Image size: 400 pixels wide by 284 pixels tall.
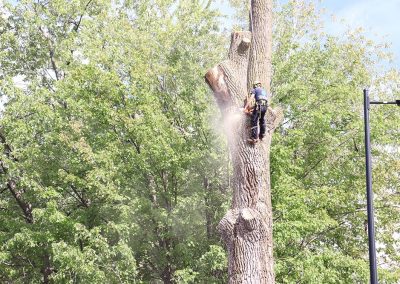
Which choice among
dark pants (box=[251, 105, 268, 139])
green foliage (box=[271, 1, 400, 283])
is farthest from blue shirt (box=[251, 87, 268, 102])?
green foliage (box=[271, 1, 400, 283])

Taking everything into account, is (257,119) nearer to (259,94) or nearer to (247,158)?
(259,94)

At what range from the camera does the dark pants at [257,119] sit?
8.02 m

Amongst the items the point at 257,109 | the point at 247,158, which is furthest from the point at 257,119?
the point at 247,158

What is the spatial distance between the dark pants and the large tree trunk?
0.12 metres

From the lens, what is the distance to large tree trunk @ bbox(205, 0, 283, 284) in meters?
7.82

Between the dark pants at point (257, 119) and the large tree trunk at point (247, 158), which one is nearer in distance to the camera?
the large tree trunk at point (247, 158)

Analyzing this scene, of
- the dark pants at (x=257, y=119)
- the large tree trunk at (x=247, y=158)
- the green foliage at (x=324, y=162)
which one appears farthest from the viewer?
the green foliage at (x=324, y=162)

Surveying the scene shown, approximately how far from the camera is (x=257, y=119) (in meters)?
8.23

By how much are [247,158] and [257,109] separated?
88cm

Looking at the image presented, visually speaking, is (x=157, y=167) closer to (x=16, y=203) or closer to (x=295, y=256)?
(x=295, y=256)

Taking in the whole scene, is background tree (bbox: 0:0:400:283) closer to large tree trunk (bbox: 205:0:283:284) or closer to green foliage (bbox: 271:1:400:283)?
green foliage (bbox: 271:1:400:283)

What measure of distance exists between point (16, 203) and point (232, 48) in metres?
14.1

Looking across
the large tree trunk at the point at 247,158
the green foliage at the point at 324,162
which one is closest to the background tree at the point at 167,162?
the green foliage at the point at 324,162

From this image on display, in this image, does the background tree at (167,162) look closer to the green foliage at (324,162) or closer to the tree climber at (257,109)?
the green foliage at (324,162)
